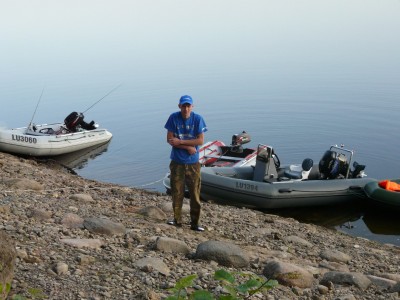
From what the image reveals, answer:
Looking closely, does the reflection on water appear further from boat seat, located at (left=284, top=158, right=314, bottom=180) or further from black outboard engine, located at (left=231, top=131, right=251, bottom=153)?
boat seat, located at (left=284, top=158, right=314, bottom=180)

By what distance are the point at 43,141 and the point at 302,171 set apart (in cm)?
862

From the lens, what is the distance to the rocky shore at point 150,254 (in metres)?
4.71

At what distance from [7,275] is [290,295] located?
8.23ft

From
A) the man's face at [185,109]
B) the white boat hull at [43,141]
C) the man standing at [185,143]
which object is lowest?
the white boat hull at [43,141]

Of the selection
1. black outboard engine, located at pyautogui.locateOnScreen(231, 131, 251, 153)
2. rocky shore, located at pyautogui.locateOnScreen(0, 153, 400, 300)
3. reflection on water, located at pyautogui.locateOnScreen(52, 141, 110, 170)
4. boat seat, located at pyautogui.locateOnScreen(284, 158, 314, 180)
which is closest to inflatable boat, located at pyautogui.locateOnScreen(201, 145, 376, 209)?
boat seat, located at pyautogui.locateOnScreen(284, 158, 314, 180)

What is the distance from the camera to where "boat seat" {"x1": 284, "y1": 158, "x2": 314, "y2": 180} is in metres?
13.8

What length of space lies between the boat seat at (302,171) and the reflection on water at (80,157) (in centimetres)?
801

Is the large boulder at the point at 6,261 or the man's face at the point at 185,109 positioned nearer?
the large boulder at the point at 6,261

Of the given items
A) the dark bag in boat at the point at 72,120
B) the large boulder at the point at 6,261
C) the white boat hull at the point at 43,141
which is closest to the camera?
the large boulder at the point at 6,261

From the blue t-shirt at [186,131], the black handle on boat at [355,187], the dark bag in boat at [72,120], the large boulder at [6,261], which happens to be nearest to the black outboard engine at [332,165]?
the black handle on boat at [355,187]

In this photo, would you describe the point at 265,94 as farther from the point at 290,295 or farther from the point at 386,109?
the point at 290,295

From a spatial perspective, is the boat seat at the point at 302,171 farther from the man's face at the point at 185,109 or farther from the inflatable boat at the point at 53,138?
the inflatable boat at the point at 53,138

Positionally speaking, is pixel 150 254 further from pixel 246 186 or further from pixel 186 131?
pixel 246 186

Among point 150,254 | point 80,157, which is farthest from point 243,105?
point 150,254
